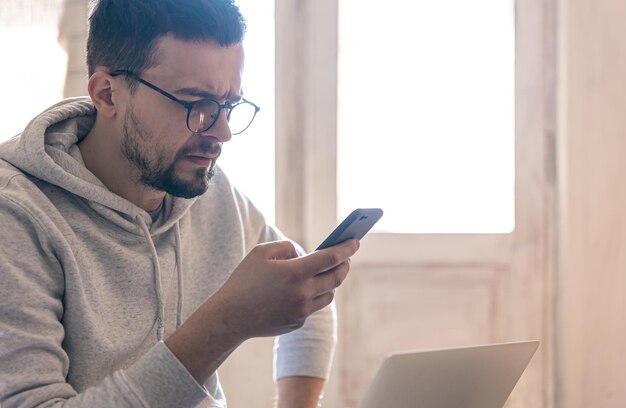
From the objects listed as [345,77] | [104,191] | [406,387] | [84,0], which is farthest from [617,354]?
[84,0]

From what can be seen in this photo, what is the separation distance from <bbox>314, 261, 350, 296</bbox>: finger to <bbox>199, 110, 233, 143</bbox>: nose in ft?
1.03

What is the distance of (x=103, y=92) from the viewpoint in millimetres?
1238

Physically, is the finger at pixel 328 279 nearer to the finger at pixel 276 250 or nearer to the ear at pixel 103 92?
the finger at pixel 276 250

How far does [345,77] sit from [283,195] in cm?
41

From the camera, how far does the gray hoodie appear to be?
0.97 m

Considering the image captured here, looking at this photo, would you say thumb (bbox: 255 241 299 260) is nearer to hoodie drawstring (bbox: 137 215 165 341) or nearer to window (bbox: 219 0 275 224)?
hoodie drawstring (bbox: 137 215 165 341)

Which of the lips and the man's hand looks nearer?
the man's hand

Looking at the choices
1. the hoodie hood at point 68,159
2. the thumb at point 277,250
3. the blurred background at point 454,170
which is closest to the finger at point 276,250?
the thumb at point 277,250

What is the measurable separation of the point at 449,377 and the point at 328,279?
21cm

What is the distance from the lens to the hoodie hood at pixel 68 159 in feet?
3.68

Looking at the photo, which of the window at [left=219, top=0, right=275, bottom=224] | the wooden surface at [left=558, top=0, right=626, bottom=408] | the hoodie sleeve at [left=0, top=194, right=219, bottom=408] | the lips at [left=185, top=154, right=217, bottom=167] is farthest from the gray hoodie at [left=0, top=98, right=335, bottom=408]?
the wooden surface at [left=558, top=0, right=626, bottom=408]

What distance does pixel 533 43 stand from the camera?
230 cm

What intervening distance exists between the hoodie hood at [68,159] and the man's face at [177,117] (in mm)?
73

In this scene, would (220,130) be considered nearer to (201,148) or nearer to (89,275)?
(201,148)
